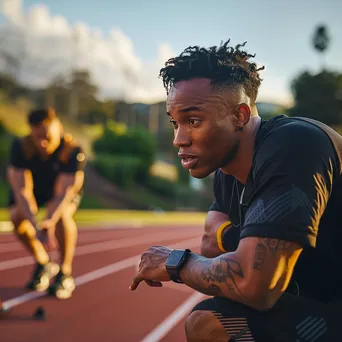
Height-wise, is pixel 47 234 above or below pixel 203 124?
below

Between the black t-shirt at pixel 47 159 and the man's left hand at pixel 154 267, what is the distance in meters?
3.60

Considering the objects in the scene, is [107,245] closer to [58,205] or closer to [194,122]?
[58,205]

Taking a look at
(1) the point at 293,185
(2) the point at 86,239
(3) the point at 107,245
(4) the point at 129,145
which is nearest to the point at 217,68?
(1) the point at 293,185

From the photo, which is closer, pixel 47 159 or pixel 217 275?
pixel 217 275

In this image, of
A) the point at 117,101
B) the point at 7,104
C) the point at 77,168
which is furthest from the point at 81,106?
the point at 77,168

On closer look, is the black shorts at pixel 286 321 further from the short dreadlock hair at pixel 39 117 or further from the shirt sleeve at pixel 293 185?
the short dreadlock hair at pixel 39 117

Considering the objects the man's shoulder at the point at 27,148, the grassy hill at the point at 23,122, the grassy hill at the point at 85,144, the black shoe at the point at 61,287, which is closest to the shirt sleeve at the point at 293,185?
the black shoe at the point at 61,287

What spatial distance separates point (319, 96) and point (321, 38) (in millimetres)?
9641

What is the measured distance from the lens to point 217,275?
2197 millimetres

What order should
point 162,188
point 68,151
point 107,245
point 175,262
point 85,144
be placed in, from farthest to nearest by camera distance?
point 85,144 < point 162,188 < point 107,245 < point 68,151 < point 175,262

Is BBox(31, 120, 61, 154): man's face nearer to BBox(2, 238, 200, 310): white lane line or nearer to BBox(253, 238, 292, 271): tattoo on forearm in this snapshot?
BBox(2, 238, 200, 310): white lane line

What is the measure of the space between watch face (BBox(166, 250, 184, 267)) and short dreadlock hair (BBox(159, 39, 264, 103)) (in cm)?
69

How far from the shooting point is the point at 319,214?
6.84ft

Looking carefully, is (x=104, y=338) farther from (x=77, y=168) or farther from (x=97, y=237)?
(x=97, y=237)
